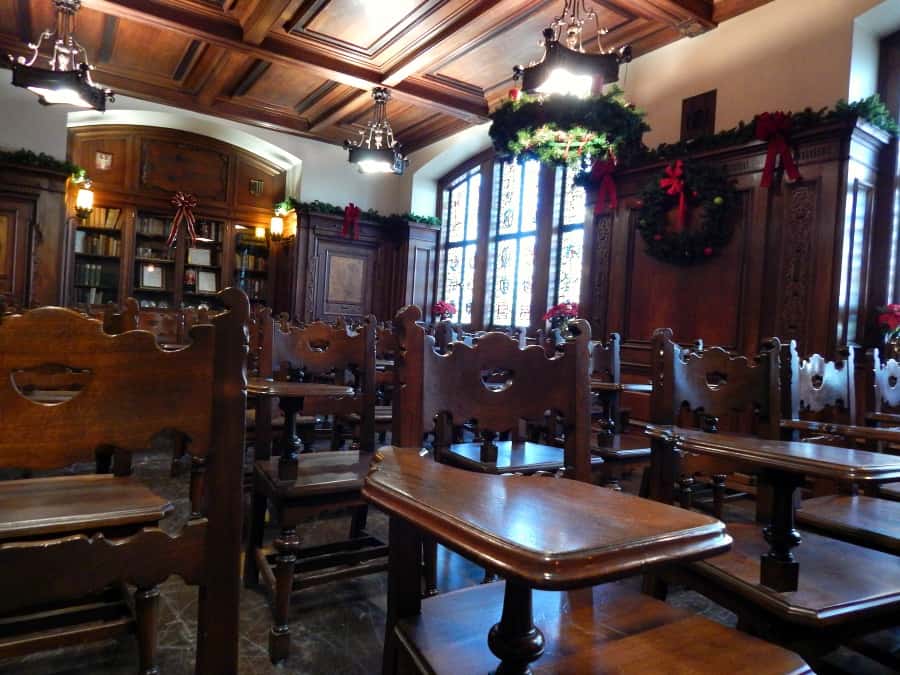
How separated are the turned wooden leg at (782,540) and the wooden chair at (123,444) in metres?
0.98

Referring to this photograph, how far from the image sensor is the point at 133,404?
81 cm

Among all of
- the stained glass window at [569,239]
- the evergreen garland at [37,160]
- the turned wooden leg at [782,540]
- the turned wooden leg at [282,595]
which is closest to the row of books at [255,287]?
the evergreen garland at [37,160]

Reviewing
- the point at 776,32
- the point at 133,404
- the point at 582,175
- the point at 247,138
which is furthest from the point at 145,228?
the point at 133,404

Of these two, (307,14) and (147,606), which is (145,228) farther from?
(147,606)

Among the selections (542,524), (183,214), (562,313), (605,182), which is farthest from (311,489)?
(183,214)

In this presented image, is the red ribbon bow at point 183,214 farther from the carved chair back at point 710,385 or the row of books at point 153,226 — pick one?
the carved chair back at point 710,385

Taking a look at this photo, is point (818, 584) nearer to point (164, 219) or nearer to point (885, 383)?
point (885, 383)

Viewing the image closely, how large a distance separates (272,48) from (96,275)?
4.26 m

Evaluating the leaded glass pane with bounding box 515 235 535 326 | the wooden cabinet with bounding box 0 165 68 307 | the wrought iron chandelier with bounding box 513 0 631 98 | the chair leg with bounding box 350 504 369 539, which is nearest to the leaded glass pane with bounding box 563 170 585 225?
the leaded glass pane with bounding box 515 235 535 326

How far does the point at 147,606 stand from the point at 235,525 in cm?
77

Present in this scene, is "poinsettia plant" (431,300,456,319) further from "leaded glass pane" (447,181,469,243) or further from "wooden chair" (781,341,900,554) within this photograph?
"wooden chair" (781,341,900,554)

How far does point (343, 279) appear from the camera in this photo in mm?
8727

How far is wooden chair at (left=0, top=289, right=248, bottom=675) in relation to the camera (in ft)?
2.46

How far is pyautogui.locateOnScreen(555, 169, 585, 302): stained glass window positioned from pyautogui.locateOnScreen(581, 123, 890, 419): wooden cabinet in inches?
53.8
